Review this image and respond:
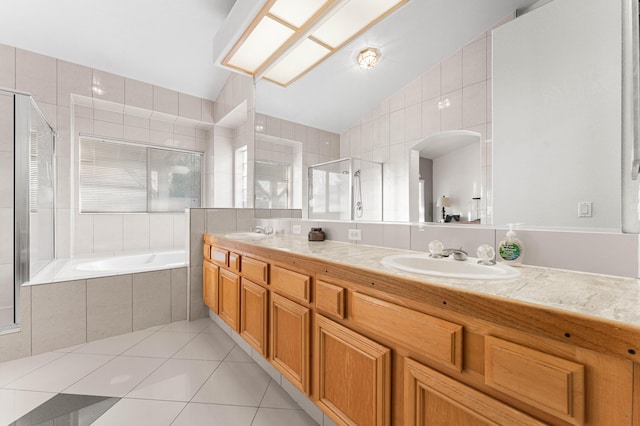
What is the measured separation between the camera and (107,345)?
6.83 feet

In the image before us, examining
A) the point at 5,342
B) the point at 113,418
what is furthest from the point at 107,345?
the point at 113,418

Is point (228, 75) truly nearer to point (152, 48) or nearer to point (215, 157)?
point (152, 48)

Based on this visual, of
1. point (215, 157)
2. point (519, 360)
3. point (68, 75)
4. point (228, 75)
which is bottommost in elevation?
point (519, 360)

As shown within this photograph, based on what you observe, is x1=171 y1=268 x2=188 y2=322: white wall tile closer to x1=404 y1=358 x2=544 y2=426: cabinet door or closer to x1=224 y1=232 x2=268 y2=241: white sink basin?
x1=224 y1=232 x2=268 y2=241: white sink basin

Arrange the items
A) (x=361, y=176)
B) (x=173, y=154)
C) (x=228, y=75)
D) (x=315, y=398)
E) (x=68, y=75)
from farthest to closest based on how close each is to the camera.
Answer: (x=173, y=154) < (x=228, y=75) < (x=68, y=75) < (x=361, y=176) < (x=315, y=398)

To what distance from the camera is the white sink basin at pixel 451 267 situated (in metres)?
0.85

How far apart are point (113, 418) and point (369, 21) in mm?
2507

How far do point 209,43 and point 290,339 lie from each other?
3.14 metres

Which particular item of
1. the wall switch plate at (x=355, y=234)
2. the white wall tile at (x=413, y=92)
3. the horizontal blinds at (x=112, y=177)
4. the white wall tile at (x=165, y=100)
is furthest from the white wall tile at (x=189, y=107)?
the white wall tile at (x=413, y=92)

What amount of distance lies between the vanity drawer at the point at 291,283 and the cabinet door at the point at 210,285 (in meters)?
0.99

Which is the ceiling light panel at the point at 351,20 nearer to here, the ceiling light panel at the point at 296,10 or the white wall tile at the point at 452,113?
the ceiling light panel at the point at 296,10

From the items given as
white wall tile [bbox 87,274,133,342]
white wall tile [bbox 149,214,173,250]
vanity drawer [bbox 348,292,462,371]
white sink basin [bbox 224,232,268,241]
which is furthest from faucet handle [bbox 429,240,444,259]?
white wall tile [bbox 149,214,173,250]

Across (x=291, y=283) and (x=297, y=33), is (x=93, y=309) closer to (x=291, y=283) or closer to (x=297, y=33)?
(x=291, y=283)

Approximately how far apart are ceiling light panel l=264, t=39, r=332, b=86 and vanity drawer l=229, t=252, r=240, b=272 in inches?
59.0
